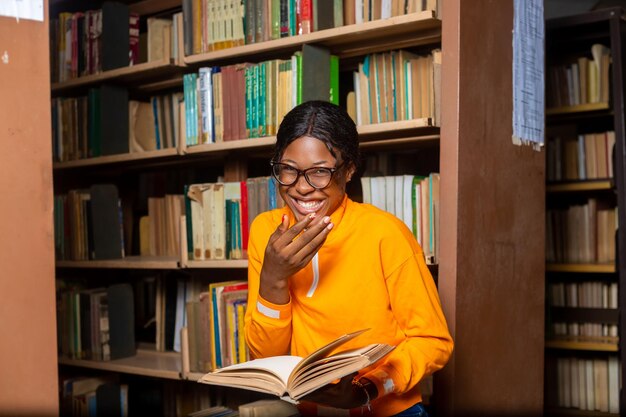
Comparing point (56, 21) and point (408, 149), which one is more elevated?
point (56, 21)

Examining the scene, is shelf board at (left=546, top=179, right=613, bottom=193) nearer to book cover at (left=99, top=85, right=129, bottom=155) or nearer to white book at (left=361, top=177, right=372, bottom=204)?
white book at (left=361, top=177, right=372, bottom=204)

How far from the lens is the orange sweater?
166cm

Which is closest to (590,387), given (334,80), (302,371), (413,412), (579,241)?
(579,241)

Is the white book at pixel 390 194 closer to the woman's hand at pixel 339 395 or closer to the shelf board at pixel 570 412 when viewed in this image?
the woman's hand at pixel 339 395

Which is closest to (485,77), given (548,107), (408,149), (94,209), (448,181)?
(448,181)

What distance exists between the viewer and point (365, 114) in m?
2.62

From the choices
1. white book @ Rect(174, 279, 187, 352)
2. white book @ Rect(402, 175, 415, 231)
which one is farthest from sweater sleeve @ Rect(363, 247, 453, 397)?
white book @ Rect(174, 279, 187, 352)

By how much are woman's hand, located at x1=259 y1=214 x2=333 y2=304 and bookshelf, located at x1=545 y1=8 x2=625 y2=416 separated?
2236mm

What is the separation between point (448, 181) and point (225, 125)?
1.00m

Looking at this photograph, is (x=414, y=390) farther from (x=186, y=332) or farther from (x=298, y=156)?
(x=186, y=332)

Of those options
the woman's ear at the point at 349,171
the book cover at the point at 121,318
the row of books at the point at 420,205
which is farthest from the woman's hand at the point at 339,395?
the book cover at the point at 121,318

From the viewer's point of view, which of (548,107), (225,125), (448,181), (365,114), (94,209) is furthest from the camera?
(548,107)

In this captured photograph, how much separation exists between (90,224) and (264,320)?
1.93 meters

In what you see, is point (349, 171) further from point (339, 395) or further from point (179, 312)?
point (179, 312)
